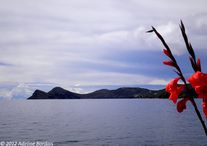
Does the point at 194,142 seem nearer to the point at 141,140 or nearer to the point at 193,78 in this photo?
the point at 141,140

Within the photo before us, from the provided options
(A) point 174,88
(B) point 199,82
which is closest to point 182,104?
(A) point 174,88

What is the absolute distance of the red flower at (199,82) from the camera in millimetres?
1324

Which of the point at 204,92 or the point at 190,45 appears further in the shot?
the point at 190,45

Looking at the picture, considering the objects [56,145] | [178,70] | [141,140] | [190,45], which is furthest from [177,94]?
[141,140]

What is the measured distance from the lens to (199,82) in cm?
134

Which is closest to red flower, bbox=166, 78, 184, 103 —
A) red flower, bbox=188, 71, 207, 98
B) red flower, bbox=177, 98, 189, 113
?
red flower, bbox=177, 98, 189, 113

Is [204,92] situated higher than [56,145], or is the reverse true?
[204,92]

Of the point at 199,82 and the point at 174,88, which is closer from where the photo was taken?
the point at 199,82

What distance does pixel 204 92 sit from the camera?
140 centimetres

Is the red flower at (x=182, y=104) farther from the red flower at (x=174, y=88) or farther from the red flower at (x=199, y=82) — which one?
the red flower at (x=199, y=82)

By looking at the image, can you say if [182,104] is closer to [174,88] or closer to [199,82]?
[174,88]

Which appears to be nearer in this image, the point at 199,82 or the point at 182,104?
the point at 199,82

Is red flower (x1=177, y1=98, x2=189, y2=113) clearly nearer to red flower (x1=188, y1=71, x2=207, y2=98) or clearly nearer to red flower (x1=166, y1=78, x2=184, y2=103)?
red flower (x1=166, y1=78, x2=184, y2=103)

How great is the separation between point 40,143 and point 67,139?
5.67 meters
